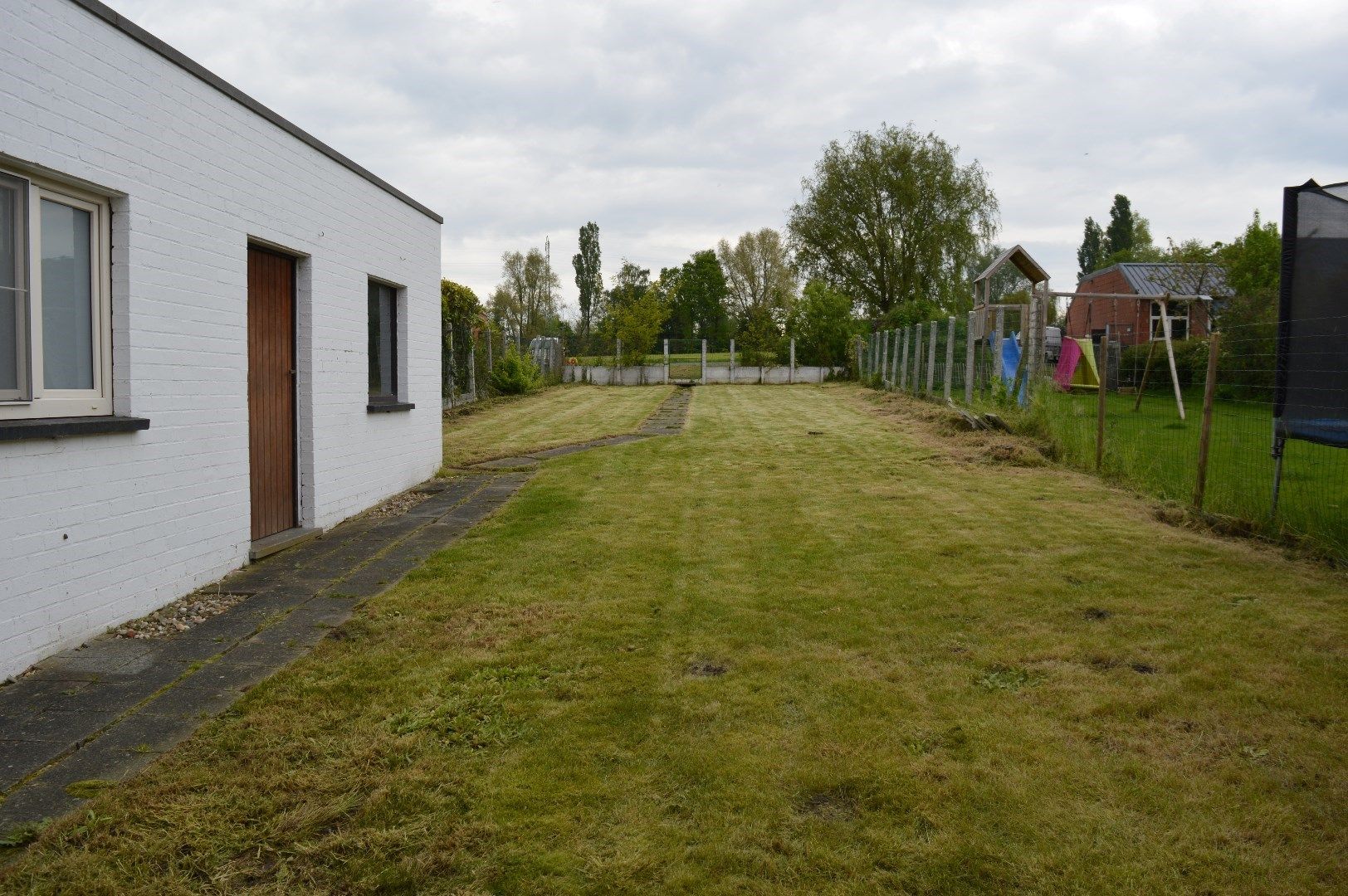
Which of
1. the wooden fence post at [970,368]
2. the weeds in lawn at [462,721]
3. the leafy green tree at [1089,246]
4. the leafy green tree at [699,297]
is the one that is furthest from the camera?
the leafy green tree at [1089,246]

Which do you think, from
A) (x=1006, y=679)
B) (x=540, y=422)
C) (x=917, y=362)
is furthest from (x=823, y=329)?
(x=1006, y=679)

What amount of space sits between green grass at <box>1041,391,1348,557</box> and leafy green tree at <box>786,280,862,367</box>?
Answer: 17.0 metres

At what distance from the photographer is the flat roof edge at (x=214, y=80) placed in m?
4.27

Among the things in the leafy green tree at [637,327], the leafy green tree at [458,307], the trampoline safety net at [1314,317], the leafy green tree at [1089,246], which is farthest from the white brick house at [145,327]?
the leafy green tree at [1089,246]

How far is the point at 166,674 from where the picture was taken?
3.78 metres

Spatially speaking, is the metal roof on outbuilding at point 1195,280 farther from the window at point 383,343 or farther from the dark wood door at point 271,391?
the dark wood door at point 271,391

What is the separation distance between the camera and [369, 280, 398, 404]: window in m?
8.29

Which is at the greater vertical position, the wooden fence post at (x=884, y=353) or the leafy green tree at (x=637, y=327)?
the leafy green tree at (x=637, y=327)

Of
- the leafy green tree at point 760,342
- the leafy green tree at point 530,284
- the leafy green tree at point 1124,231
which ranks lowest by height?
the leafy green tree at point 760,342

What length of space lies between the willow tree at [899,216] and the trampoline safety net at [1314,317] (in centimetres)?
3124

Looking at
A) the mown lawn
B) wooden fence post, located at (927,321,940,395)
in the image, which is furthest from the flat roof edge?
wooden fence post, located at (927,321,940,395)

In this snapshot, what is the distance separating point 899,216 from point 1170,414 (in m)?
25.0

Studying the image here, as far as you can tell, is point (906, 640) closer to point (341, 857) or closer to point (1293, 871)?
point (1293, 871)

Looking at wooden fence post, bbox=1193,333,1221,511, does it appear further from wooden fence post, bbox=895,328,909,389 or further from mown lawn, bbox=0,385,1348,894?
wooden fence post, bbox=895,328,909,389
